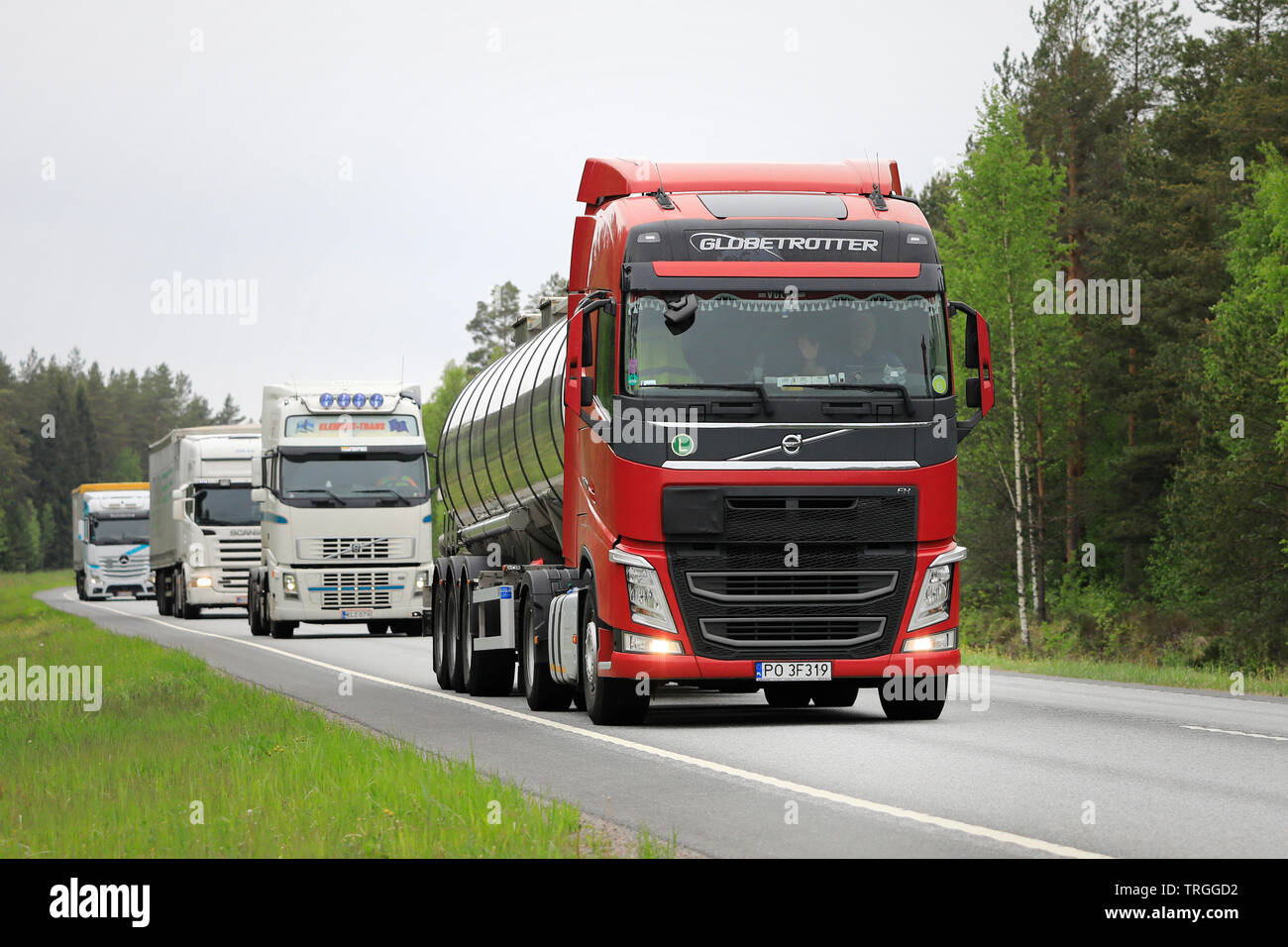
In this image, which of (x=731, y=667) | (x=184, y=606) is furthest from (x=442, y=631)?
(x=184, y=606)

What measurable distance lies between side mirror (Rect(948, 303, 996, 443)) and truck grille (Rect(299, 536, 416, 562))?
19779 millimetres

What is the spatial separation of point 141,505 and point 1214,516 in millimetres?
41006

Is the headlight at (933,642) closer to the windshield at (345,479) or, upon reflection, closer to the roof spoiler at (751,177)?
the roof spoiler at (751,177)

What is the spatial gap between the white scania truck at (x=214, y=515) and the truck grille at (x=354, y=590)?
9.12m

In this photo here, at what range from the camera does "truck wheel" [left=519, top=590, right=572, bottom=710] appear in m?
16.4

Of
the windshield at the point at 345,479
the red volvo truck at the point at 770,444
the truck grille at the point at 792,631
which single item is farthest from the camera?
the windshield at the point at 345,479

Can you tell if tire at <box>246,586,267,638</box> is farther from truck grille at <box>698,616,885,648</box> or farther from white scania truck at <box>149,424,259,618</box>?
truck grille at <box>698,616,885,648</box>

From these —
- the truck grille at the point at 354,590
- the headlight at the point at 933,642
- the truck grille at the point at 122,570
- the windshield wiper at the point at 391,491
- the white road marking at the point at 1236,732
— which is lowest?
the truck grille at the point at 122,570

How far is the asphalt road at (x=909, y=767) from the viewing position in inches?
339

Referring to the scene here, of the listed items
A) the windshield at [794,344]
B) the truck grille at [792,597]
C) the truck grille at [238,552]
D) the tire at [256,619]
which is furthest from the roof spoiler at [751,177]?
the truck grille at [238,552]

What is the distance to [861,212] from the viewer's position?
14539 millimetres

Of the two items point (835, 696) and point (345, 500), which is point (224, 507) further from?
point (835, 696)

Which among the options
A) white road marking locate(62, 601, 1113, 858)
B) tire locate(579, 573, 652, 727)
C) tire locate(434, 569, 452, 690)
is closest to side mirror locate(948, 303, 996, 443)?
tire locate(579, 573, 652, 727)
